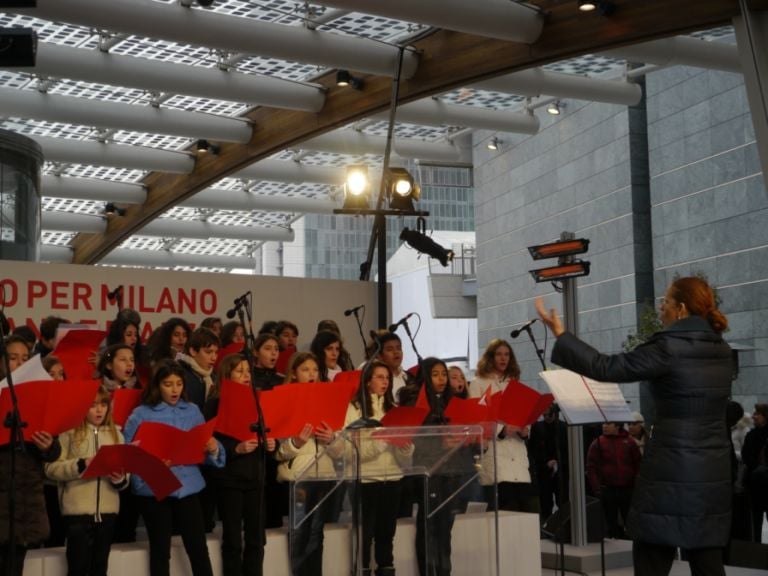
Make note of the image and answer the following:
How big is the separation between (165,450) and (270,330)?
3300mm

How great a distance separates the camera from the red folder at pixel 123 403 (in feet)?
18.5

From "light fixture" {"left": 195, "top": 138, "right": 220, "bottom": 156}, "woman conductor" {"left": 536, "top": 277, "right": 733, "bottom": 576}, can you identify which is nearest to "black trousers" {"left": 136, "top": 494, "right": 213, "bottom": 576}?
"woman conductor" {"left": 536, "top": 277, "right": 733, "bottom": 576}

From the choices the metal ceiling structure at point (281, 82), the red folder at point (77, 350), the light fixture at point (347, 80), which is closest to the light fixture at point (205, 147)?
the metal ceiling structure at point (281, 82)

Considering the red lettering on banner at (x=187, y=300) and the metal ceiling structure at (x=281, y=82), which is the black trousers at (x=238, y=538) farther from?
the red lettering on banner at (x=187, y=300)

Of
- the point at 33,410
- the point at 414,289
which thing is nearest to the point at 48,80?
the point at 33,410

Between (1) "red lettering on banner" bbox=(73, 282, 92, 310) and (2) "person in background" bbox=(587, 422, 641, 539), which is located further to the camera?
(1) "red lettering on banner" bbox=(73, 282, 92, 310)

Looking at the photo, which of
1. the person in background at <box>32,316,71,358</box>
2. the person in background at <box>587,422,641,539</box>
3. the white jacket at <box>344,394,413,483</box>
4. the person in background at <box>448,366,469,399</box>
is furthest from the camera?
the person in background at <box>587,422,641,539</box>

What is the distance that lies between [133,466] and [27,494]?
51cm

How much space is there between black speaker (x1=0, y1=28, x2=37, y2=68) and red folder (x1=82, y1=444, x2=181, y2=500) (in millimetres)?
1623

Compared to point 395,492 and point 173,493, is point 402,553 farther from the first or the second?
point 173,493

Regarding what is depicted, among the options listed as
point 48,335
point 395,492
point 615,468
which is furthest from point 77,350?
point 615,468

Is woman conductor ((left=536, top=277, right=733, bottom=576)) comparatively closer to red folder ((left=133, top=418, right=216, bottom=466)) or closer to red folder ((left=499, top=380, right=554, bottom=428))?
red folder ((left=133, top=418, right=216, bottom=466))

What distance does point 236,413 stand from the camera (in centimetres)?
542

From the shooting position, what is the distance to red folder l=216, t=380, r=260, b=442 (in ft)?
17.6
